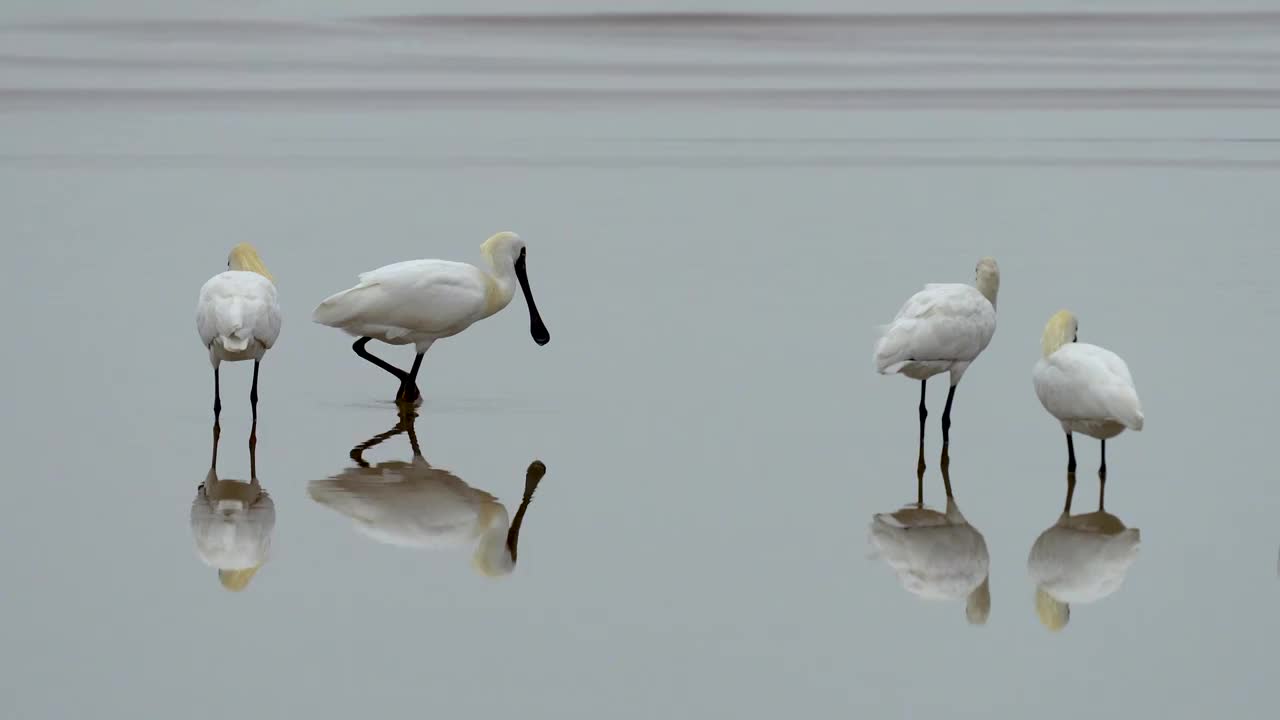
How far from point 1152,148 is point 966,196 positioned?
12.3ft

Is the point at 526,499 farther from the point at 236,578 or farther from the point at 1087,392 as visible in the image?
the point at 1087,392

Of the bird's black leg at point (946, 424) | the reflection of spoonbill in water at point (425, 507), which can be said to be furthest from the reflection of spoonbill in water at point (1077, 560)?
the reflection of spoonbill in water at point (425, 507)

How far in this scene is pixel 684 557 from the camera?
25.0 feet

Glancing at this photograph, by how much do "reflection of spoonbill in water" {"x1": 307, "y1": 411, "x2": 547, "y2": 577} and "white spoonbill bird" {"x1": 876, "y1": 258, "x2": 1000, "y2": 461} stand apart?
1680 mm

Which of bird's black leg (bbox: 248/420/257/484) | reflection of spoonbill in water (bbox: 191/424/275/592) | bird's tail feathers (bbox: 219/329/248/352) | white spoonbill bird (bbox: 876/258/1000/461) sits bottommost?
reflection of spoonbill in water (bbox: 191/424/275/592)

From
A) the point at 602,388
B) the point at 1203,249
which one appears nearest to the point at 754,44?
the point at 1203,249

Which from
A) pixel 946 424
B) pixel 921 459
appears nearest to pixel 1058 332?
pixel 946 424

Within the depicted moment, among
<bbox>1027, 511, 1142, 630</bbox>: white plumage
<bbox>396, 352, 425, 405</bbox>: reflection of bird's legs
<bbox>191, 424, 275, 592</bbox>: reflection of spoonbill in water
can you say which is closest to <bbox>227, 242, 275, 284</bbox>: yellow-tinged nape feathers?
<bbox>396, 352, 425, 405</bbox>: reflection of bird's legs

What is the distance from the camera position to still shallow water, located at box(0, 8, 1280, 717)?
644 cm

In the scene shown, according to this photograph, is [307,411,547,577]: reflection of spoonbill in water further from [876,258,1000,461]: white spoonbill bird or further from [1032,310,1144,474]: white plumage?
[1032,310,1144,474]: white plumage

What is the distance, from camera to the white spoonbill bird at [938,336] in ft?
31.3

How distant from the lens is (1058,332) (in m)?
9.23

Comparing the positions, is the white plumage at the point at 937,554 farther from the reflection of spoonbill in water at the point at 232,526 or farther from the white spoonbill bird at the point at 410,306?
the white spoonbill bird at the point at 410,306

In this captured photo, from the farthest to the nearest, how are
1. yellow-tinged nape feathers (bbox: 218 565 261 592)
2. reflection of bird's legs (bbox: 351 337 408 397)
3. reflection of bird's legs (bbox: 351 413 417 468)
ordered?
1. reflection of bird's legs (bbox: 351 337 408 397)
2. reflection of bird's legs (bbox: 351 413 417 468)
3. yellow-tinged nape feathers (bbox: 218 565 261 592)
